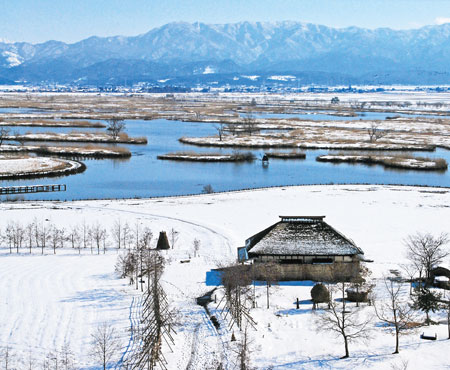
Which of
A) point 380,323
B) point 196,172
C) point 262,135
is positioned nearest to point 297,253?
point 380,323

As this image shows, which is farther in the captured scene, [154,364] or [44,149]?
[44,149]

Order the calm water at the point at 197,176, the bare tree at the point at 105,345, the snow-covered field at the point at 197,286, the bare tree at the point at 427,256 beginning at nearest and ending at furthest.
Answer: the bare tree at the point at 105,345, the snow-covered field at the point at 197,286, the bare tree at the point at 427,256, the calm water at the point at 197,176

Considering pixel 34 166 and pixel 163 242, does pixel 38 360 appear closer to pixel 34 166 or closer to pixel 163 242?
pixel 163 242

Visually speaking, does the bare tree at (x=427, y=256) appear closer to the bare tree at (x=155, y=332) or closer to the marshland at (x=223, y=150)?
the bare tree at (x=155, y=332)

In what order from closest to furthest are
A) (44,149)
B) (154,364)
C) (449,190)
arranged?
(154,364), (449,190), (44,149)

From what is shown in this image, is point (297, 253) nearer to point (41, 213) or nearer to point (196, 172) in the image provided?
point (41, 213)

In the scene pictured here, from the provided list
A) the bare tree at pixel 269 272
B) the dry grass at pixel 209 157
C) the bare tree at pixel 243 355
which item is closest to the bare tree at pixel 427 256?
the bare tree at pixel 269 272

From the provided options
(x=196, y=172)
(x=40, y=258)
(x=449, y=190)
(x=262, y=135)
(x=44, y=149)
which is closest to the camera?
(x=40, y=258)
